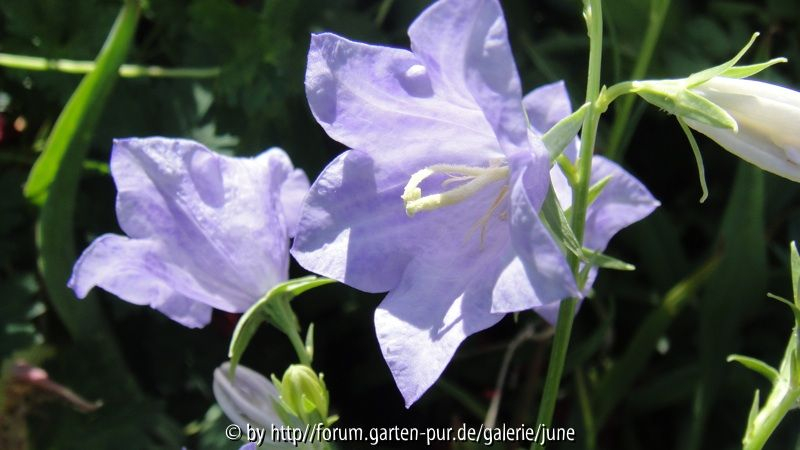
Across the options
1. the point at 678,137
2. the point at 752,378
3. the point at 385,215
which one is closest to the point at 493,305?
the point at 385,215

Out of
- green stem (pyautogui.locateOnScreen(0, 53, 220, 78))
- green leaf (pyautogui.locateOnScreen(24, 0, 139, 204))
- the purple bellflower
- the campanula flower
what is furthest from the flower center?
green stem (pyautogui.locateOnScreen(0, 53, 220, 78))

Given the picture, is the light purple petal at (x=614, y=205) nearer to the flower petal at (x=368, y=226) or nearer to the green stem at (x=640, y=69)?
the flower petal at (x=368, y=226)

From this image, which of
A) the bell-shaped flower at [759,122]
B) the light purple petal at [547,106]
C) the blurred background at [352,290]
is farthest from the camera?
the blurred background at [352,290]

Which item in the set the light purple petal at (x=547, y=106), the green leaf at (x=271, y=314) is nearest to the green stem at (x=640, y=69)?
the light purple petal at (x=547, y=106)

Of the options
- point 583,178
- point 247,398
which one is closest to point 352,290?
point 247,398

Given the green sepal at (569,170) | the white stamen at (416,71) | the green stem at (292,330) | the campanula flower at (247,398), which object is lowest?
the campanula flower at (247,398)

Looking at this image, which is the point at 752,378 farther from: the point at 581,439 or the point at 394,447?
the point at 394,447
